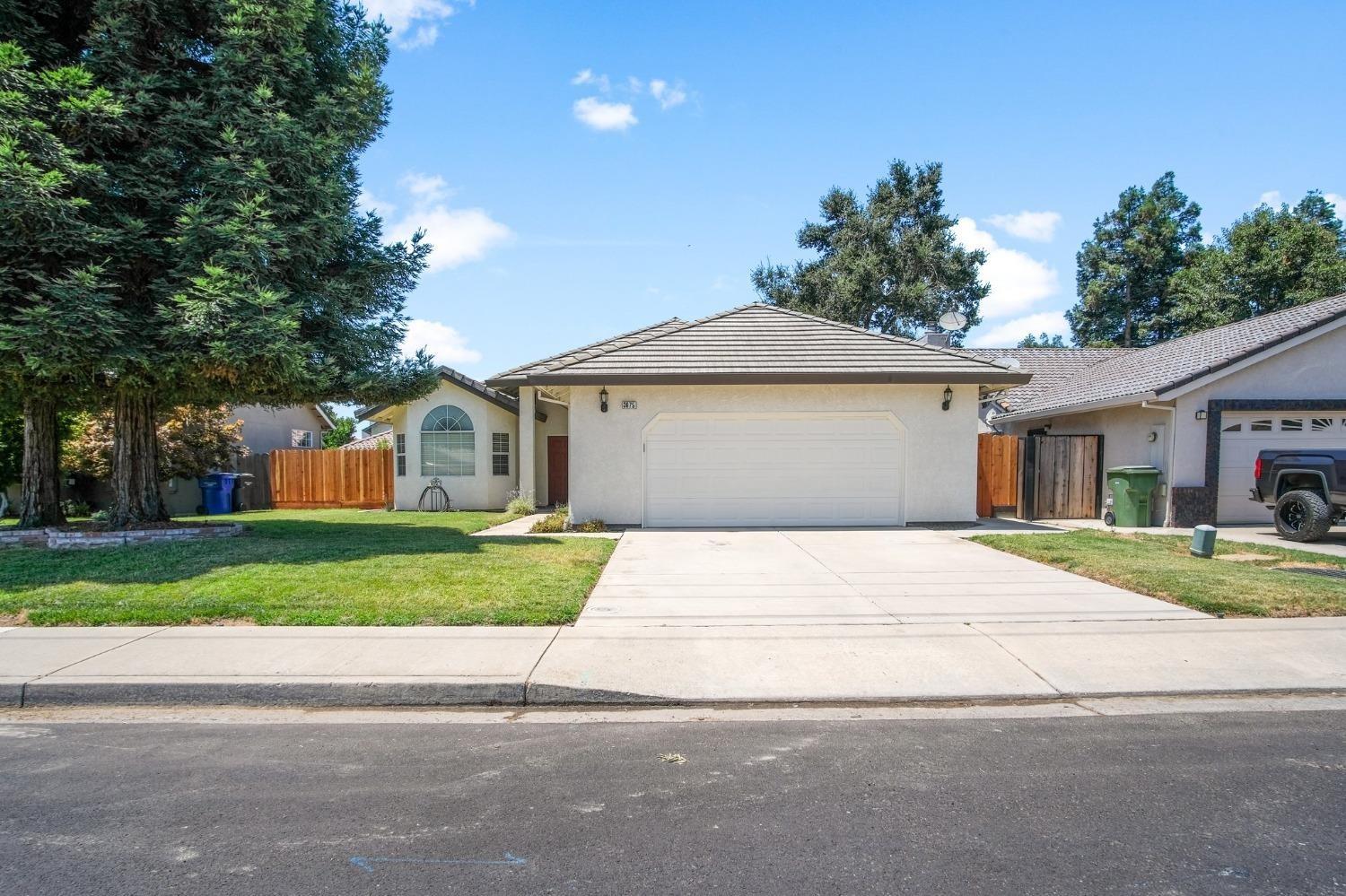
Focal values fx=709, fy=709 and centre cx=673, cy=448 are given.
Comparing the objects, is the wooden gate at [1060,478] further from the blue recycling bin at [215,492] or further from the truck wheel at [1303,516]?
the blue recycling bin at [215,492]

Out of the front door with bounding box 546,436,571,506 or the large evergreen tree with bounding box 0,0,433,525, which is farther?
the front door with bounding box 546,436,571,506

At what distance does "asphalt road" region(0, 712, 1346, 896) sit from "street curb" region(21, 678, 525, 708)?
1.17 ft

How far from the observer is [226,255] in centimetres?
880

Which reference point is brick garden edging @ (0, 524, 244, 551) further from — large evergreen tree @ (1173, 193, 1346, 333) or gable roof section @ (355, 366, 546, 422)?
large evergreen tree @ (1173, 193, 1346, 333)

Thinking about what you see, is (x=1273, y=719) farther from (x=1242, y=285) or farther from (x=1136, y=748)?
(x=1242, y=285)

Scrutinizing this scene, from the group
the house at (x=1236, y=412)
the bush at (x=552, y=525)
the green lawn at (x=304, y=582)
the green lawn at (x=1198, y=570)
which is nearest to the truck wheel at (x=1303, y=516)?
the green lawn at (x=1198, y=570)

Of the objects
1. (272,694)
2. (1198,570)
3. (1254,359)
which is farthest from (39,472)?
(1254,359)

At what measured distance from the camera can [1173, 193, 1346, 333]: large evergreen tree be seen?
27.0 m

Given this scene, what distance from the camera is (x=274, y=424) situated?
24438 mm

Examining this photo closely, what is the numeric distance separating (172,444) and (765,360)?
1460 cm

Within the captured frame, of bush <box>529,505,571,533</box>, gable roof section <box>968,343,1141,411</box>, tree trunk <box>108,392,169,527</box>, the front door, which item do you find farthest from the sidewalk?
gable roof section <box>968,343,1141,411</box>

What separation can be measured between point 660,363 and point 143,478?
8.47 m

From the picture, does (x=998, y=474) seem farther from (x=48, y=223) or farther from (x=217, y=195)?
(x=48, y=223)

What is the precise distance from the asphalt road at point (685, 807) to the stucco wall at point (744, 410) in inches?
352
